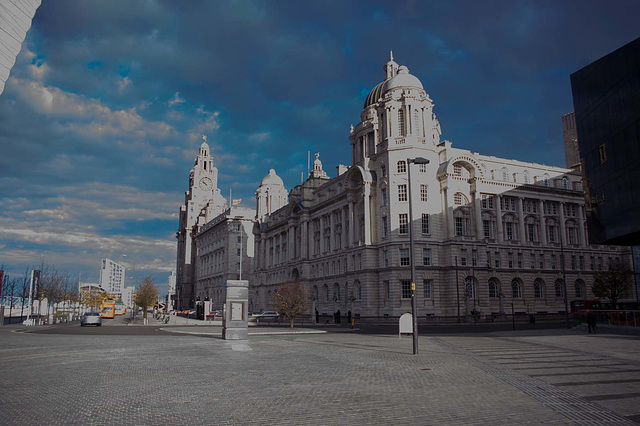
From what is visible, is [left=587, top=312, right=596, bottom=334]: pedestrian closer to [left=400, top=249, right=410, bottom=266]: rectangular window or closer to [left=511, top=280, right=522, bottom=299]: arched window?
[left=400, top=249, right=410, bottom=266]: rectangular window

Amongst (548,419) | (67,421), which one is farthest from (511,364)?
(67,421)

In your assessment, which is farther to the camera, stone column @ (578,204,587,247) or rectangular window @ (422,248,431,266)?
stone column @ (578,204,587,247)

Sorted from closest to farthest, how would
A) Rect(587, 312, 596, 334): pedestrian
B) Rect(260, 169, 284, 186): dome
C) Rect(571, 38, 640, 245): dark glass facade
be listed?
Rect(571, 38, 640, 245): dark glass facade → Rect(587, 312, 596, 334): pedestrian → Rect(260, 169, 284, 186): dome

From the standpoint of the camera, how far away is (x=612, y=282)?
6650cm

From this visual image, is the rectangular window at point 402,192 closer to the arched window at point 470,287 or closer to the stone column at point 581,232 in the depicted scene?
the arched window at point 470,287

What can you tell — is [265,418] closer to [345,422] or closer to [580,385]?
[345,422]

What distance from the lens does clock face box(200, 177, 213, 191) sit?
177125 mm

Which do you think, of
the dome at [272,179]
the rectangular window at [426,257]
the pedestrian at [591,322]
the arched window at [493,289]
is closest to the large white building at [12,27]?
the pedestrian at [591,322]

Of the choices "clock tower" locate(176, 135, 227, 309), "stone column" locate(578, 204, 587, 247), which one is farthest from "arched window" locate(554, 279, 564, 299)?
"clock tower" locate(176, 135, 227, 309)

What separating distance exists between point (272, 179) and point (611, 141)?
93162 millimetres

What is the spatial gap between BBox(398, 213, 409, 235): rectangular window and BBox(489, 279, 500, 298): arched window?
14693 millimetres

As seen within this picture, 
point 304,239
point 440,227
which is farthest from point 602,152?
point 304,239

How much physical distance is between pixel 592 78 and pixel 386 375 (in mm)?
31993

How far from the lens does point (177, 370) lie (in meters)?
16.4
